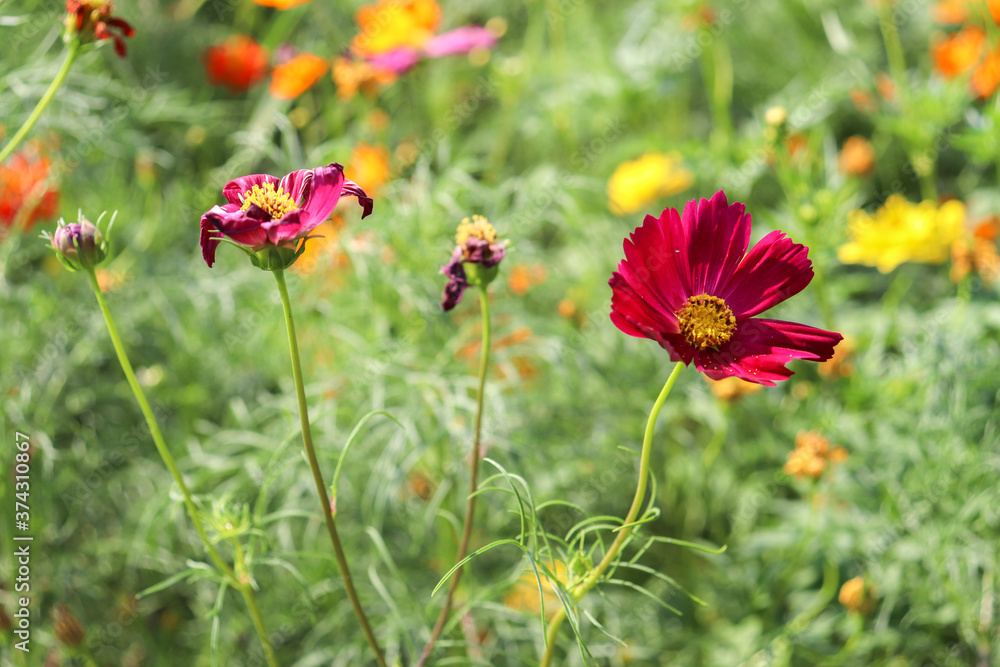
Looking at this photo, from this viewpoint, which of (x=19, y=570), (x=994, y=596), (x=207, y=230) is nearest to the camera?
(x=207, y=230)

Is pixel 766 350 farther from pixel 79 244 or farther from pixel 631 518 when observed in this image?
pixel 79 244

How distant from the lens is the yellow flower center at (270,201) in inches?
21.1

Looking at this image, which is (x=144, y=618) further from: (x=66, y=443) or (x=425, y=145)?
(x=425, y=145)

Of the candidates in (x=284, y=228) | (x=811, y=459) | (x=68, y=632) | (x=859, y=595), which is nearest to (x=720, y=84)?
(x=811, y=459)

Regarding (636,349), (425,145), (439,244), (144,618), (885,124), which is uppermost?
(885,124)

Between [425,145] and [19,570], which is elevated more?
[425,145]

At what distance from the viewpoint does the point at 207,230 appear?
0.53 metres

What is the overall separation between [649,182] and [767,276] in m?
1.03

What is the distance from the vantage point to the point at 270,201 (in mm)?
540

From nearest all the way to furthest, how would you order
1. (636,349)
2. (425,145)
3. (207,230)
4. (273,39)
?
(207,230), (636,349), (425,145), (273,39)

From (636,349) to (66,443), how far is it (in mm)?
1017

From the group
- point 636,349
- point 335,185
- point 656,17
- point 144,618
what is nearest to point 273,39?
point 656,17

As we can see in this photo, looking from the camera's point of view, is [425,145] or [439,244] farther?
[425,145]

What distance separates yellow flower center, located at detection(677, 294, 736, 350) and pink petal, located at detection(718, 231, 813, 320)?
0.02 metres
